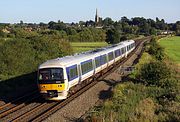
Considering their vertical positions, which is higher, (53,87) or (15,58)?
(15,58)

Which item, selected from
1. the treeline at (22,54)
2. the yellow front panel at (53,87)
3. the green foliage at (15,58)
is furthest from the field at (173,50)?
the yellow front panel at (53,87)

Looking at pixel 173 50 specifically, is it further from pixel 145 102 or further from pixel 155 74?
pixel 145 102

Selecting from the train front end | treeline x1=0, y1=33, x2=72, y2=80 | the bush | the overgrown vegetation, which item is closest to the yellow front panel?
the train front end

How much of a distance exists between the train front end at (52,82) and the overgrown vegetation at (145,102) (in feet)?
8.21

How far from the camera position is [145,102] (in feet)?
67.7

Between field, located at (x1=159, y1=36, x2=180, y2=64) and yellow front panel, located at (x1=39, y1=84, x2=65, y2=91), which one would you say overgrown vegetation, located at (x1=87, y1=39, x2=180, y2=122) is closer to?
yellow front panel, located at (x1=39, y1=84, x2=65, y2=91)

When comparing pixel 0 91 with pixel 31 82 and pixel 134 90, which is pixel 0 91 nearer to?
pixel 31 82

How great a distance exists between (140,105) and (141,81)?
1177 cm

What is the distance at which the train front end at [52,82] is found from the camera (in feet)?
71.2

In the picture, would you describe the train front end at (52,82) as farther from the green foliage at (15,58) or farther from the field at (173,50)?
the field at (173,50)

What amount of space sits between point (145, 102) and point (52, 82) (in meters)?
5.34

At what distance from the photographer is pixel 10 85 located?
28.4 metres

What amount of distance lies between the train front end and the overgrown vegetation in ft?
8.21

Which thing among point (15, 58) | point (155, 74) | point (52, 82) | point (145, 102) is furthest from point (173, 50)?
point (52, 82)
